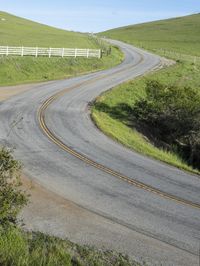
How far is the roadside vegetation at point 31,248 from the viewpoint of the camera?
12094mm

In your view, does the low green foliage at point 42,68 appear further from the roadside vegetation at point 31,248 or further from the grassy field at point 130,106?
the roadside vegetation at point 31,248

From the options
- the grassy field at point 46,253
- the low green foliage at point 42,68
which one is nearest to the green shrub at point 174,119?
the low green foliage at point 42,68

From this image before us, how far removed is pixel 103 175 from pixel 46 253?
309 inches

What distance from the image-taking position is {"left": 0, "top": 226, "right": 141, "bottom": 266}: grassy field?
12.0 metres

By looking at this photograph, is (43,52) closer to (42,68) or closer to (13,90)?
(42,68)

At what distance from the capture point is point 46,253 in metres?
12.7

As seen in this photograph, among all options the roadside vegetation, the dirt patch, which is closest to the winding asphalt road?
the roadside vegetation

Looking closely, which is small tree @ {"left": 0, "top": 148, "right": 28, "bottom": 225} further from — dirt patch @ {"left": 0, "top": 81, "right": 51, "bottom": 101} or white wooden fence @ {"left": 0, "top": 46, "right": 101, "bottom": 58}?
white wooden fence @ {"left": 0, "top": 46, "right": 101, "bottom": 58}

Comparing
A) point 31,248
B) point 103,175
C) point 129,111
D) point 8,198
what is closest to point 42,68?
point 129,111

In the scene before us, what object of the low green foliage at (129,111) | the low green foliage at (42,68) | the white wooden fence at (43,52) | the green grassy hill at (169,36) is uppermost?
the green grassy hill at (169,36)

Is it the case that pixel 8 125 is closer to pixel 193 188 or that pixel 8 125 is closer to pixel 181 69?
pixel 193 188

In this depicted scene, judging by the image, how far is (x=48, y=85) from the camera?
46906 millimetres

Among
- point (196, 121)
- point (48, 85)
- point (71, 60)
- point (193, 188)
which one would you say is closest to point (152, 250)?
point (193, 188)

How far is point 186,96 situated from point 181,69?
2903 centimetres
